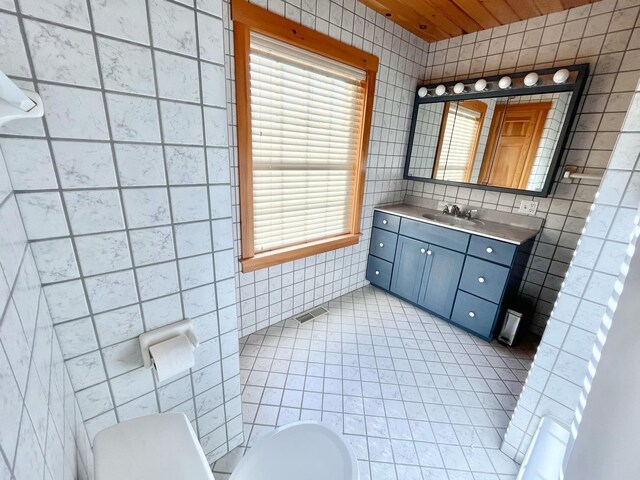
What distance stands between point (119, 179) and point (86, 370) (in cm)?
55

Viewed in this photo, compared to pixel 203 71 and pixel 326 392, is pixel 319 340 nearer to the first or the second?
pixel 326 392

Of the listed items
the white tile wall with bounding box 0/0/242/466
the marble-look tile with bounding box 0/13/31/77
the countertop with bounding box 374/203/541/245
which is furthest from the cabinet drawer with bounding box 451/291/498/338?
the marble-look tile with bounding box 0/13/31/77

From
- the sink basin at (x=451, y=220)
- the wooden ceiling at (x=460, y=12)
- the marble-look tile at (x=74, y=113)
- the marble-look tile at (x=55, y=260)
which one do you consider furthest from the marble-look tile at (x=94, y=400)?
the wooden ceiling at (x=460, y=12)

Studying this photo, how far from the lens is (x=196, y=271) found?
90cm

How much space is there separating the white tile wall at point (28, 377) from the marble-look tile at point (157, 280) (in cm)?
20

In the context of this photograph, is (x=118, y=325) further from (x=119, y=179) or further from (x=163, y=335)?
(x=119, y=179)

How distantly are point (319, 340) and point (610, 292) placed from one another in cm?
159

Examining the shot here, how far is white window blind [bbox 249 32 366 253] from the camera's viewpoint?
1.66 meters

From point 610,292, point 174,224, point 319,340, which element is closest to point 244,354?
point 319,340

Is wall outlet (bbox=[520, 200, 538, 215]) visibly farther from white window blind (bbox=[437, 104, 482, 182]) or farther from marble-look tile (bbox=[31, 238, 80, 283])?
marble-look tile (bbox=[31, 238, 80, 283])

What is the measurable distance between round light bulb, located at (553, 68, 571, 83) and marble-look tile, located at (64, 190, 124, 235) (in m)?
2.55

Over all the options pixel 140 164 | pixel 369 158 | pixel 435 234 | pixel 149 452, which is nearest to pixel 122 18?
pixel 140 164

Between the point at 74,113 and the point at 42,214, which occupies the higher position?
the point at 74,113

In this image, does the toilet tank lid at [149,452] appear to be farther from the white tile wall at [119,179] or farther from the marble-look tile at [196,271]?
the marble-look tile at [196,271]
